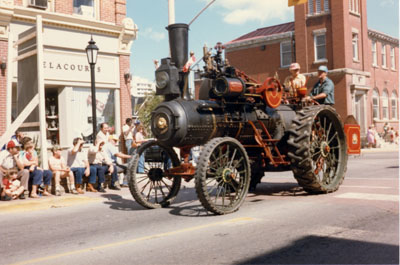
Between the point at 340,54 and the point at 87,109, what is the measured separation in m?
20.8

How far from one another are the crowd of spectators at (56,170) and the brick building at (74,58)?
4.12 m

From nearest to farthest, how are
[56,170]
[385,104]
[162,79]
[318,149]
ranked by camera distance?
[162,79] < [318,149] < [56,170] < [385,104]

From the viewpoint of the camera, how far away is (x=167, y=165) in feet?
27.9

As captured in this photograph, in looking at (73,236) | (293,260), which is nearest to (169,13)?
(73,236)

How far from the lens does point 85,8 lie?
54.8 feet

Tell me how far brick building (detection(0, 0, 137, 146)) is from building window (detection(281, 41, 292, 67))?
A: 65.6ft

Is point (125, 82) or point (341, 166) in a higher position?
point (125, 82)

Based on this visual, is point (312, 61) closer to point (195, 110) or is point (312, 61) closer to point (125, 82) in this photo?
point (125, 82)

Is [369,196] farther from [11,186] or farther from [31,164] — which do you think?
[11,186]

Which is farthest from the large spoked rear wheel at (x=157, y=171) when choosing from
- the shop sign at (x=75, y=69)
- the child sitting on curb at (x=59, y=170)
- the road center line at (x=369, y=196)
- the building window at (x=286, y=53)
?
the building window at (x=286, y=53)

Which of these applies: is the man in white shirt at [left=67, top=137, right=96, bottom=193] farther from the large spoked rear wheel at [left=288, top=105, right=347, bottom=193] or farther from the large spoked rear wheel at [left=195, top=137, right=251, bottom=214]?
the large spoked rear wheel at [left=288, top=105, right=347, bottom=193]

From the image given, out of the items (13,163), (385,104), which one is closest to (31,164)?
(13,163)

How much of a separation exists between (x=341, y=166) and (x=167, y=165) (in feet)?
12.1

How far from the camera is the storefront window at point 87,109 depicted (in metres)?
16.4
